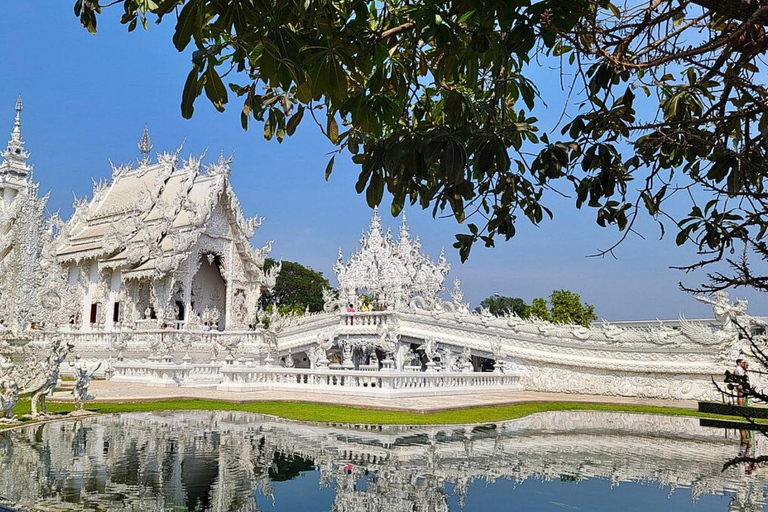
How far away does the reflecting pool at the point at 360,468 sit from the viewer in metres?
5.04

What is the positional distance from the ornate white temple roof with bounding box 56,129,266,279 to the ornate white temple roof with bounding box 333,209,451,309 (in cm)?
386

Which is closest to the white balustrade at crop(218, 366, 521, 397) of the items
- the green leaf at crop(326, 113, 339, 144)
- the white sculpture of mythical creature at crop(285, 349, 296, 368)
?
the white sculpture of mythical creature at crop(285, 349, 296, 368)

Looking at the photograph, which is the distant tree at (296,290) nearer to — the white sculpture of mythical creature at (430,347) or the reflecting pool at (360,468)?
the white sculpture of mythical creature at (430,347)

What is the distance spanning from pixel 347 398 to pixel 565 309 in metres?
26.5

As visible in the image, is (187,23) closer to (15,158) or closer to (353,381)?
(353,381)

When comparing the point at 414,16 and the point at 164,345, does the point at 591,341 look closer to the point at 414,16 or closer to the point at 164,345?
the point at 164,345

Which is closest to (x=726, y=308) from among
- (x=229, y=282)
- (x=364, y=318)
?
(x=364, y=318)

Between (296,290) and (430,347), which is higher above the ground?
(296,290)

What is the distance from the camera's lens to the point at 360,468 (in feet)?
20.2

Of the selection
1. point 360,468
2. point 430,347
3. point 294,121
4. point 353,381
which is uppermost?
point 294,121

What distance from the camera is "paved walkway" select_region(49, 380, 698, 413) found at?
1151cm

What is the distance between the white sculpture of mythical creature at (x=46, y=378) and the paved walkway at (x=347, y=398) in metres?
2.06

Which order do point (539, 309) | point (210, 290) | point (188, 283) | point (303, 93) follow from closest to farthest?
point (303, 93) → point (188, 283) → point (210, 290) → point (539, 309)

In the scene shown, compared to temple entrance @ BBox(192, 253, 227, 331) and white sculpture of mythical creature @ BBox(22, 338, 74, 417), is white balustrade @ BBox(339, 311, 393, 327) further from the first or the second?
white sculpture of mythical creature @ BBox(22, 338, 74, 417)
